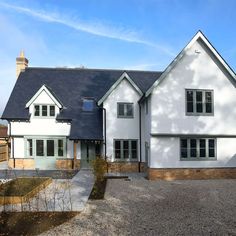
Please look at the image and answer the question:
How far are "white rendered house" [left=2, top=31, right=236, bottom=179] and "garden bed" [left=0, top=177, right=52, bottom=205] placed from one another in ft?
25.1

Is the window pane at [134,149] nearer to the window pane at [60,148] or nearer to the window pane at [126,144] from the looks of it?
the window pane at [126,144]

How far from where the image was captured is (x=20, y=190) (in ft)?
51.8

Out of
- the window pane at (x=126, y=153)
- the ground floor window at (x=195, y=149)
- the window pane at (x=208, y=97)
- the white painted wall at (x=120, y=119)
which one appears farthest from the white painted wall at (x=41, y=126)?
the window pane at (x=208, y=97)

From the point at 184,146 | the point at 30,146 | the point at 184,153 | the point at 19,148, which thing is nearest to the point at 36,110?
the point at 30,146

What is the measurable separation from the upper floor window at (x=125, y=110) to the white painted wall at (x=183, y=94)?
15.2ft

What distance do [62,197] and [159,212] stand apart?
5058mm

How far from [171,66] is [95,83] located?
11495mm

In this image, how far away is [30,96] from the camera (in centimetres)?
2919

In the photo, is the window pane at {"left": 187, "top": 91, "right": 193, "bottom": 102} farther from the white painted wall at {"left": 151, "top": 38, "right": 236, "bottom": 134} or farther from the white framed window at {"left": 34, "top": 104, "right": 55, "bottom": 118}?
the white framed window at {"left": 34, "top": 104, "right": 55, "bottom": 118}

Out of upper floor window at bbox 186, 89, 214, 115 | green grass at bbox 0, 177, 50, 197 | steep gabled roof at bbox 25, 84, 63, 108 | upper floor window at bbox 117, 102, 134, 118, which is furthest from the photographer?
steep gabled roof at bbox 25, 84, 63, 108

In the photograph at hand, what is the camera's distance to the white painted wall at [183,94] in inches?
848

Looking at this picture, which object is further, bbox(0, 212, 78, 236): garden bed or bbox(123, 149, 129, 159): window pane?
bbox(123, 149, 129, 159): window pane

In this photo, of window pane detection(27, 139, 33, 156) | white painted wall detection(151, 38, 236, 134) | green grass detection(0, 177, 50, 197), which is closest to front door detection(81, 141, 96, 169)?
window pane detection(27, 139, 33, 156)

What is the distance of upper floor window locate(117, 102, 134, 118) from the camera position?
84.8 ft
